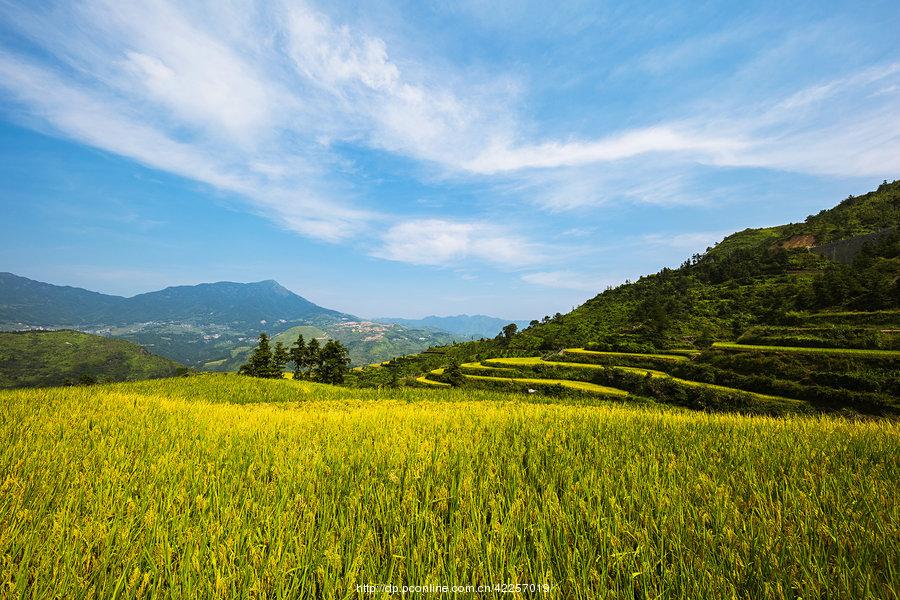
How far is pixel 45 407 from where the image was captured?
758 centimetres

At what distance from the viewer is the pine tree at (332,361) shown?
59.1 m

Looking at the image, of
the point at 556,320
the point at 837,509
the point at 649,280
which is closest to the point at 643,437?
the point at 837,509

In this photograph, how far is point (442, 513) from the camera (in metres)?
3.09

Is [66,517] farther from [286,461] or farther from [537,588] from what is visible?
[537,588]

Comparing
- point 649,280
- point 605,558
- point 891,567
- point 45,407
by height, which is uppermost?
point 649,280

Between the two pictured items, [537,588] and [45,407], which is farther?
[45,407]

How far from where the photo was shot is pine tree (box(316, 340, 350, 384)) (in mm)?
59062

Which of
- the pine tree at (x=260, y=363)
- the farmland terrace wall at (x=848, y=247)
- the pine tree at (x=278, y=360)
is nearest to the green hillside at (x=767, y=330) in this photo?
the farmland terrace wall at (x=848, y=247)

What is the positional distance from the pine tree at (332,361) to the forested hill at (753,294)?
28.8 m

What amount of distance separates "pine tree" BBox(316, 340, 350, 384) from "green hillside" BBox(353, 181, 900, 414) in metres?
12.3

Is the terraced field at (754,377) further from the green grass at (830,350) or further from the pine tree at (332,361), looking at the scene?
the pine tree at (332,361)

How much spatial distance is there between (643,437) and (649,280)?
11241 centimetres

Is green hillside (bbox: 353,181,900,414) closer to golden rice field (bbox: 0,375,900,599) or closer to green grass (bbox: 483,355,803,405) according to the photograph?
green grass (bbox: 483,355,803,405)

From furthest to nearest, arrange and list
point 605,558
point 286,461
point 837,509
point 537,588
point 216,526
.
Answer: point 286,461, point 837,509, point 216,526, point 605,558, point 537,588
